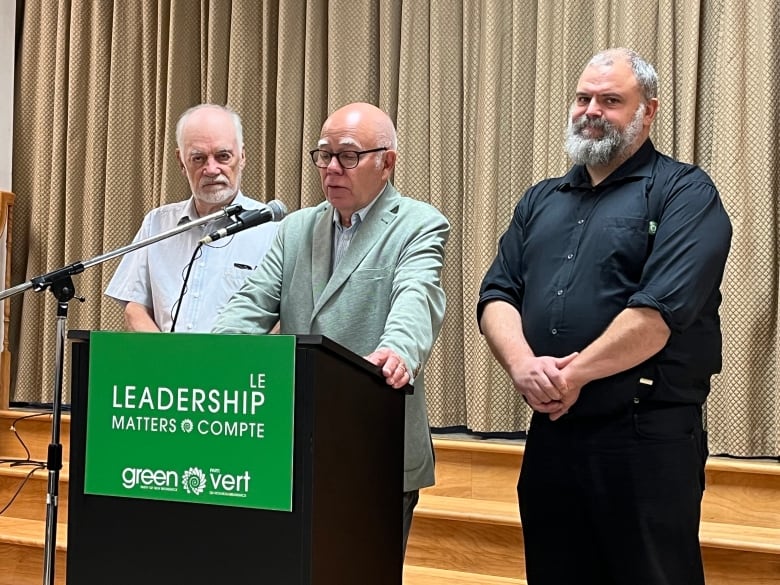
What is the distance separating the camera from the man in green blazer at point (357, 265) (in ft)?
6.79

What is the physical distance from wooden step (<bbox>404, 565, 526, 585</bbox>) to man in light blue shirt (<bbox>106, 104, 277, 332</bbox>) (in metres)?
1.12

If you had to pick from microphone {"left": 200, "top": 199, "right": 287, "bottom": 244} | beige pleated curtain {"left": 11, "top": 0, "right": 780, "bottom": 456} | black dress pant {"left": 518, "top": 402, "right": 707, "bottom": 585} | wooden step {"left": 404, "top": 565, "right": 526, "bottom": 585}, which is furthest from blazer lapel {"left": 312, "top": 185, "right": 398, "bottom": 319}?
beige pleated curtain {"left": 11, "top": 0, "right": 780, "bottom": 456}

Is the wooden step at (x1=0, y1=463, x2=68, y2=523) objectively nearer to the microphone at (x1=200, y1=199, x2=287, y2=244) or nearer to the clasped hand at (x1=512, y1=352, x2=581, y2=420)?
the microphone at (x1=200, y1=199, x2=287, y2=244)

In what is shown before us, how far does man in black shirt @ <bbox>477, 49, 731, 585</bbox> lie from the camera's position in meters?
2.05

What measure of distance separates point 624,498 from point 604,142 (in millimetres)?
815

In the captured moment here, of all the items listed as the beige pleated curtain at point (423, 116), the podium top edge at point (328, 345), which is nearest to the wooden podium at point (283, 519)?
the podium top edge at point (328, 345)

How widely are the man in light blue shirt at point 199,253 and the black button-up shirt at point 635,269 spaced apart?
795mm

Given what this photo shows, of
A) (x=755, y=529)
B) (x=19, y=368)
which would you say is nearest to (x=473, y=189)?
(x=755, y=529)

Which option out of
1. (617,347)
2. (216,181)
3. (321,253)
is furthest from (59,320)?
(617,347)

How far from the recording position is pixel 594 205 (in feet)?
7.39

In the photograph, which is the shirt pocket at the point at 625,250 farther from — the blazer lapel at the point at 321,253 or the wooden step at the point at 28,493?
the wooden step at the point at 28,493

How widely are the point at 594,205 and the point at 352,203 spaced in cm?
58

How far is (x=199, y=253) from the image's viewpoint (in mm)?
2732

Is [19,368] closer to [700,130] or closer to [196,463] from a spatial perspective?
[700,130]
